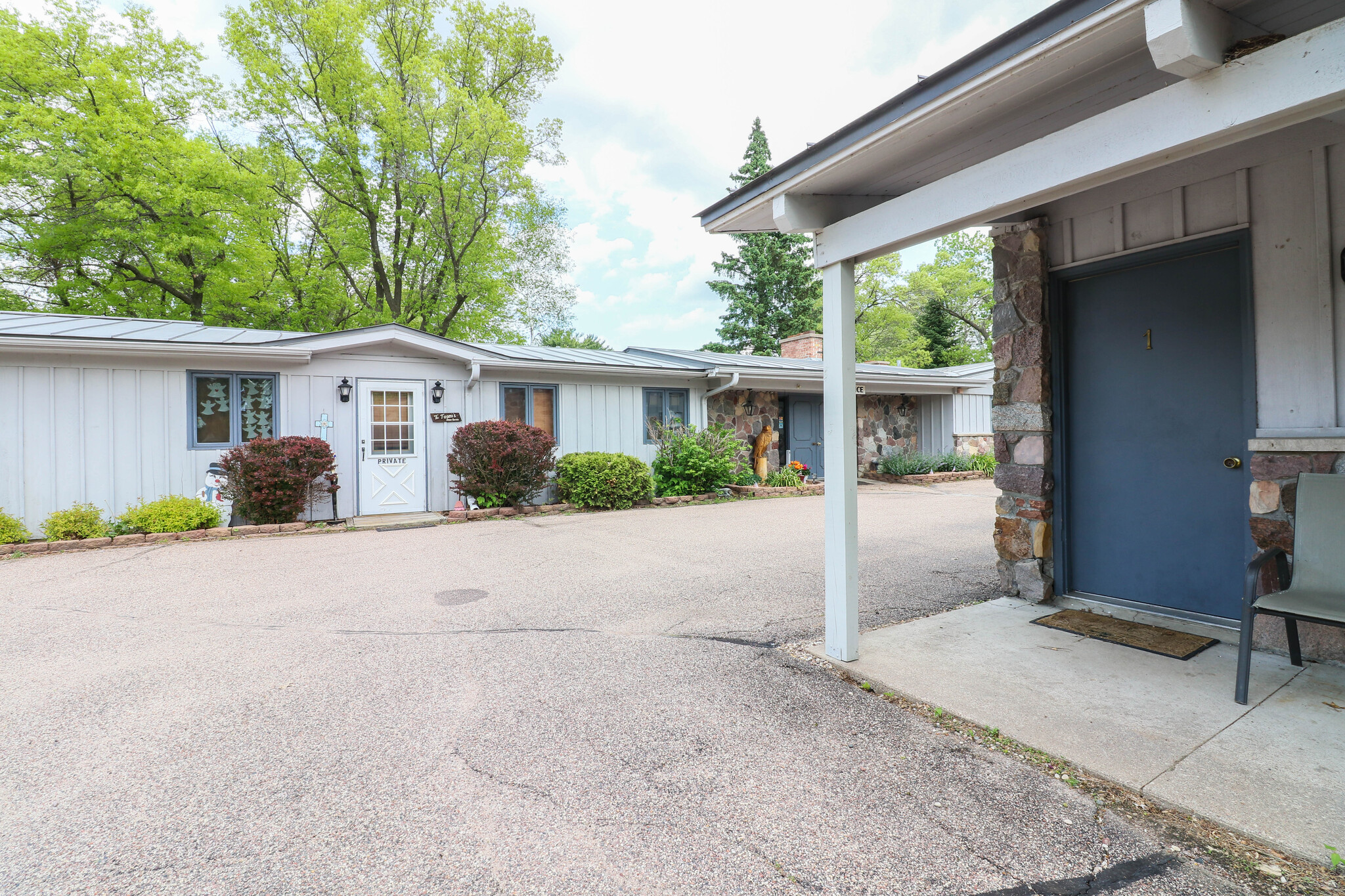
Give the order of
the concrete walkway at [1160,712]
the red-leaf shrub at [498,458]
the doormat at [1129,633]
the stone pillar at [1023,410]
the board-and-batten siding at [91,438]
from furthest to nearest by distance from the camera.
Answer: the red-leaf shrub at [498,458], the board-and-batten siding at [91,438], the stone pillar at [1023,410], the doormat at [1129,633], the concrete walkway at [1160,712]

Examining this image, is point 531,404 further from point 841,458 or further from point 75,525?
point 841,458

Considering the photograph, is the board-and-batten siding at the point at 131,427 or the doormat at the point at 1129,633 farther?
the board-and-batten siding at the point at 131,427

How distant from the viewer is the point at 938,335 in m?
22.8

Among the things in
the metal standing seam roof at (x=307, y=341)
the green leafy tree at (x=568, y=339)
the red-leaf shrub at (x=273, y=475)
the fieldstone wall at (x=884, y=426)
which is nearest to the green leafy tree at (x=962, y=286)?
the fieldstone wall at (x=884, y=426)

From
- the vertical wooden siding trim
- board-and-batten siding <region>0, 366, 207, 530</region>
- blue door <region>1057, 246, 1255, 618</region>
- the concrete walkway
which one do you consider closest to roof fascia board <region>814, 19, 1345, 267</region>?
the vertical wooden siding trim

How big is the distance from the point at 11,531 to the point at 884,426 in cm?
1451

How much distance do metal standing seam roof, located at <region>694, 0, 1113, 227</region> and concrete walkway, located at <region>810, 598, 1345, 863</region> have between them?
2504mm

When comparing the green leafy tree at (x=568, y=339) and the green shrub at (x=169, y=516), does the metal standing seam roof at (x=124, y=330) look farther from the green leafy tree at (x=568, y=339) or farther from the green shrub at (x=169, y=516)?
the green leafy tree at (x=568, y=339)

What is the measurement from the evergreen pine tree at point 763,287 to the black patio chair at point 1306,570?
20692 millimetres

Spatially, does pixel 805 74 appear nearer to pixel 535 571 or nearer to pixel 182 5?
pixel 535 571

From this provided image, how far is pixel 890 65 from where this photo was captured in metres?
12.8

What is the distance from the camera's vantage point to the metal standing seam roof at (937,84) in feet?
6.70

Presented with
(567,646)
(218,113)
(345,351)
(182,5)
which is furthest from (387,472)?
(182,5)

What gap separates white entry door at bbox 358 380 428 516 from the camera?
8938 mm
